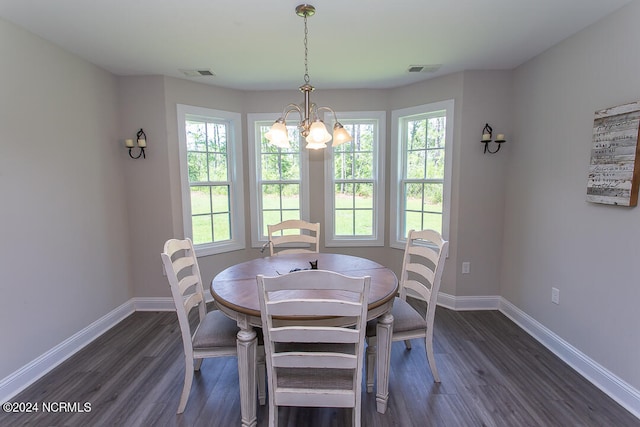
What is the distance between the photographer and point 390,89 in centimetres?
352

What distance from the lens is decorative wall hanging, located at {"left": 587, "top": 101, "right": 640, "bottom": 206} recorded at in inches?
71.6

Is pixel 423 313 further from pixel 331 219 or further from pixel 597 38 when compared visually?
pixel 597 38

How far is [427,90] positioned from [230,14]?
2152 mm

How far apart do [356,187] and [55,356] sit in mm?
3155

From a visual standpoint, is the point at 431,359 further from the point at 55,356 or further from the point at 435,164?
the point at 55,356

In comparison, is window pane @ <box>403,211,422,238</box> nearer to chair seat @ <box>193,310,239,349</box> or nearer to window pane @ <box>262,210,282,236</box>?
window pane @ <box>262,210,282,236</box>

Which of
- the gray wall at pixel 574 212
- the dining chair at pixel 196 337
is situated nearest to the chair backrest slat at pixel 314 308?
the dining chair at pixel 196 337

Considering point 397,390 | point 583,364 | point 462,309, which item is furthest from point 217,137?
point 583,364

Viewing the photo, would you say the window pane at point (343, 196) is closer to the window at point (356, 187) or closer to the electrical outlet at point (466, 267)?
the window at point (356, 187)

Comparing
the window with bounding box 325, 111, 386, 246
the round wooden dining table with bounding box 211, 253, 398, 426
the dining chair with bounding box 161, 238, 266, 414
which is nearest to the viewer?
the round wooden dining table with bounding box 211, 253, 398, 426

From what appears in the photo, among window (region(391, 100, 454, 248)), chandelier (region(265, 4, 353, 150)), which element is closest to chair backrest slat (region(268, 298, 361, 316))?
chandelier (region(265, 4, 353, 150))

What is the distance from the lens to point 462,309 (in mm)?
3229

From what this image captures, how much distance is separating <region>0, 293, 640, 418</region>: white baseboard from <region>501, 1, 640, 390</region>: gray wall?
0.21 ft

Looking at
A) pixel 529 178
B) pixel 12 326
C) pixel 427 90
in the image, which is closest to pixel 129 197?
pixel 12 326
